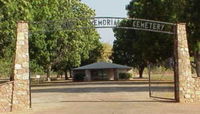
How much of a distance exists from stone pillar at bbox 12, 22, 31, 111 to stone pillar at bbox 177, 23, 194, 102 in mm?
7785

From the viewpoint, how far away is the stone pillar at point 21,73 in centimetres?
2212

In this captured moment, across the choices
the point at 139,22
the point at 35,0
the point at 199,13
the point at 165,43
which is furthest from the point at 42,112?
the point at 165,43

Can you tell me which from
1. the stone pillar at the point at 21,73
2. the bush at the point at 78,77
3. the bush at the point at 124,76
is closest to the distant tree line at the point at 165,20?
the bush at the point at 124,76

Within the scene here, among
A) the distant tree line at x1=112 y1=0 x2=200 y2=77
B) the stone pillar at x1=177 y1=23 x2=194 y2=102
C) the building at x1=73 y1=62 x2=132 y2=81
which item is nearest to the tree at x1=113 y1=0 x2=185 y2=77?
the distant tree line at x1=112 y1=0 x2=200 y2=77

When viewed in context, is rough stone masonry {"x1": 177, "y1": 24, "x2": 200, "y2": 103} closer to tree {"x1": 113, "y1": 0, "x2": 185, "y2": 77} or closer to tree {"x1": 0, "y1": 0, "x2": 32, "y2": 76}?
tree {"x1": 0, "y1": 0, "x2": 32, "y2": 76}

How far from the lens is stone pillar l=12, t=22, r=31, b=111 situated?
22.1 meters

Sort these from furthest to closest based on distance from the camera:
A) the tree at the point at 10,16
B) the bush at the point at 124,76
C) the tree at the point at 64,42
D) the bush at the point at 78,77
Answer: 1. the bush at the point at 124,76
2. the bush at the point at 78,77
3. the tree at the point at 64,42
4. the tree at the point at 10,16

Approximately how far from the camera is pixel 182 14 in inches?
1458

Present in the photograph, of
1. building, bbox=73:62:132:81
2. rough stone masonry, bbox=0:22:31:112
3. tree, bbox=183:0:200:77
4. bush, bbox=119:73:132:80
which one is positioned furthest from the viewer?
bush, bbox=119:73:132:80

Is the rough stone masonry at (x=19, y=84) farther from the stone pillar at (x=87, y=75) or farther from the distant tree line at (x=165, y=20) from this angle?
the stone pillar at (x=87, y=75)

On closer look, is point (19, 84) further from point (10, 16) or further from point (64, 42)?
point (64, 42)

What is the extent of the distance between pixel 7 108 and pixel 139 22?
27.4 ft

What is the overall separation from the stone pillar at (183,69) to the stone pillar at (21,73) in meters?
7.79

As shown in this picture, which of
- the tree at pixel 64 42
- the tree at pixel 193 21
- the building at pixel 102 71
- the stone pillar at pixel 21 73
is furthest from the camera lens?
the building at pixel 102 71
